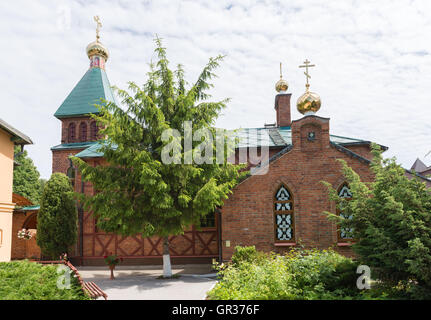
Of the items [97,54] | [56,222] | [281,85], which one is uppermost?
[97,54]

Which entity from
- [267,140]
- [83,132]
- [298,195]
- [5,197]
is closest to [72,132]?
[83,132]

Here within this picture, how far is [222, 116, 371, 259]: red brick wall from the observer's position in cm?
1320

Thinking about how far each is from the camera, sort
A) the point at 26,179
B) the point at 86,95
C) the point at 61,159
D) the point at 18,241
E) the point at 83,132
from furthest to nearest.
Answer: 1. the point at 26,179
2. the point at 86,95
3. the point at 83,132
4. the point at 61,159
5. the point at 18,241

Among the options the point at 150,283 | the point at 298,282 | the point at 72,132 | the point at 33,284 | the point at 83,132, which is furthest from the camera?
the point at 72,132

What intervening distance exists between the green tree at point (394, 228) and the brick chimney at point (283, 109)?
14.0 metres

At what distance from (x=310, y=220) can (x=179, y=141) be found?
6042mm

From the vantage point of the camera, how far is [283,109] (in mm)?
23078

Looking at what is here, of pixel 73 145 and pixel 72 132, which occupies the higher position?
pixel 72 132

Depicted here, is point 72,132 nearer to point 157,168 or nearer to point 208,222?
point 208,222

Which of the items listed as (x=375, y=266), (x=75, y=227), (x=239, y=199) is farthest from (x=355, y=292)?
(x=75, y=227)

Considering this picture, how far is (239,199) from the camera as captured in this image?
Result: 13562mm

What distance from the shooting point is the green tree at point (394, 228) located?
23.9ft

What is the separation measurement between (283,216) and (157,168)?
5.48 meters

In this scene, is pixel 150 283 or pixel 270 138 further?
pixel 270 138
